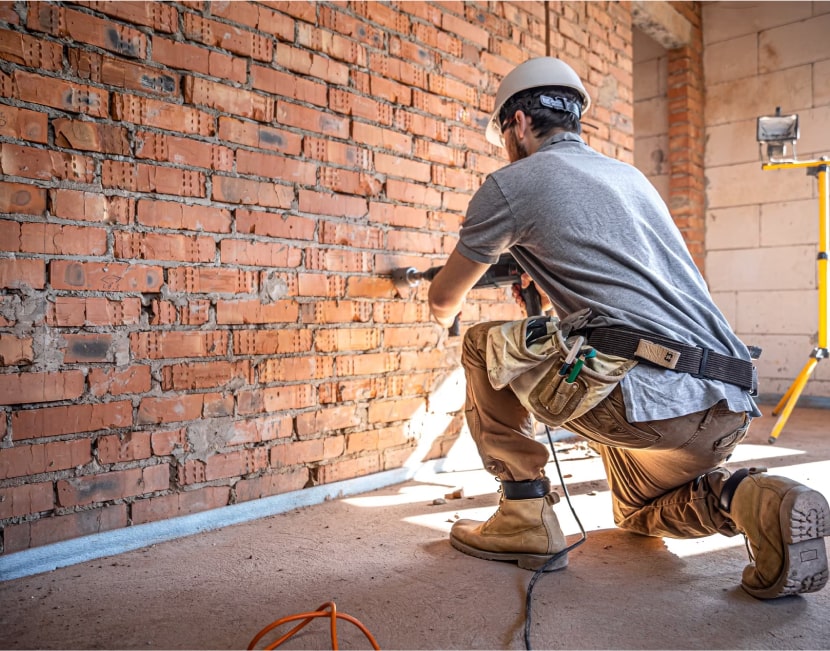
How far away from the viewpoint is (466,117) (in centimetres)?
292

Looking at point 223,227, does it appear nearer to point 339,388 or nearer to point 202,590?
point 339,388

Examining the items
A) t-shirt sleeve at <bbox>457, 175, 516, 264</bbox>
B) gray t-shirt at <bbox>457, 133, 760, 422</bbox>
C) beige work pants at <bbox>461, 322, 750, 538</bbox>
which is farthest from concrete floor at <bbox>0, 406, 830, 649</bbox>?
t-shirt sleeve at <bbox>457, 175, 516, 264</bbox>

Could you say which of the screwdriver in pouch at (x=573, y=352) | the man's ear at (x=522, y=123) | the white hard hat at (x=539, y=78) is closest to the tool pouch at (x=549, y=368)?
the screwdriver in pouch at (x=573, y=352)

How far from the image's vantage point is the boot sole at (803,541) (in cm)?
137

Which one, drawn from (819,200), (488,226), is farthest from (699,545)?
(819,200)

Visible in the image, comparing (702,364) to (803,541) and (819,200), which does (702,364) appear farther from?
(819,200)

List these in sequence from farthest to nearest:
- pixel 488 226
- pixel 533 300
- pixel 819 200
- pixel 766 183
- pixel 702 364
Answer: pixel 766 183, pixel 819 200, pixel 533 300, pixel 488 226, pixel 702 364

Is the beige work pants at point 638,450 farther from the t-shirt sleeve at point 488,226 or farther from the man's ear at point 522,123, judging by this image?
the man's ear at point 522,123

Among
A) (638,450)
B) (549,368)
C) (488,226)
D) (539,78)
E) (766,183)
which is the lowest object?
(638,450)

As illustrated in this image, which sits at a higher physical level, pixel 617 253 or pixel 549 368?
pixel 617 253

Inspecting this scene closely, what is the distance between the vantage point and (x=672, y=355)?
57.1 inches

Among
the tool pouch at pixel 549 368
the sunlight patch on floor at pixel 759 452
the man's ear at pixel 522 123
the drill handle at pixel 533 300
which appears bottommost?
the sunlight patch on floor at pixel 759 452

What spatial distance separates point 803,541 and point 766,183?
4365mm

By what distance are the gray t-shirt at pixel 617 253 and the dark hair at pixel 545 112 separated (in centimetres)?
20
